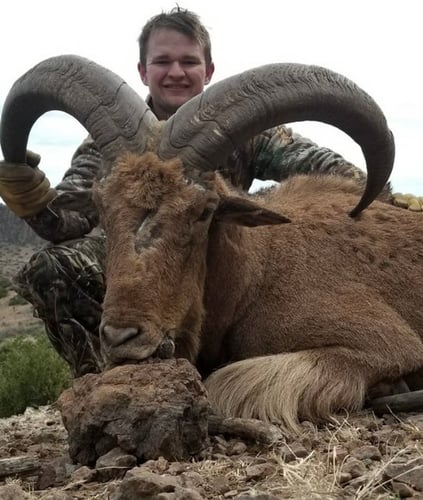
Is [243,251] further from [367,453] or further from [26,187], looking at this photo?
[367,453]

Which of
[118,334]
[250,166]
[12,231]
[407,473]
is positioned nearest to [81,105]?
[118,334]

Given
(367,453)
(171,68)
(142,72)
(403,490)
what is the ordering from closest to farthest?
(403,490), (367,453), (171,68), (142,72)

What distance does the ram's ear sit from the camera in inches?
213

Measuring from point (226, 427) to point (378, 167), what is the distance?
2.39 m

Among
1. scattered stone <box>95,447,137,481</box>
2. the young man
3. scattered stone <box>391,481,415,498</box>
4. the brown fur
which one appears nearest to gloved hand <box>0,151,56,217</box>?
the young man

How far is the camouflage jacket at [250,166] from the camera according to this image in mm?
7199

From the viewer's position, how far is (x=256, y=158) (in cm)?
816

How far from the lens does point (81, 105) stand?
5.76 meters

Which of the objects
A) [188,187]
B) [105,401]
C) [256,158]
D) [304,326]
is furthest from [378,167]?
[105,401]

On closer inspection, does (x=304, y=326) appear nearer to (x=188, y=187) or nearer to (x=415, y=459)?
(x=188, y=187)

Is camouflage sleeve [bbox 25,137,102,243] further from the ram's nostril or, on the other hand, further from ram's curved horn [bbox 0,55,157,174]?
the ram's nostril

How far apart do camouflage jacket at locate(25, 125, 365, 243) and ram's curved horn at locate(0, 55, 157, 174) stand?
72cm

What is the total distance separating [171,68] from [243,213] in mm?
3153

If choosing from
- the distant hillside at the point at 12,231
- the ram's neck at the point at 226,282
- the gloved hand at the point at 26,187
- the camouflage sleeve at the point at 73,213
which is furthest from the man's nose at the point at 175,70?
the distant hillside at the point at 12,231
